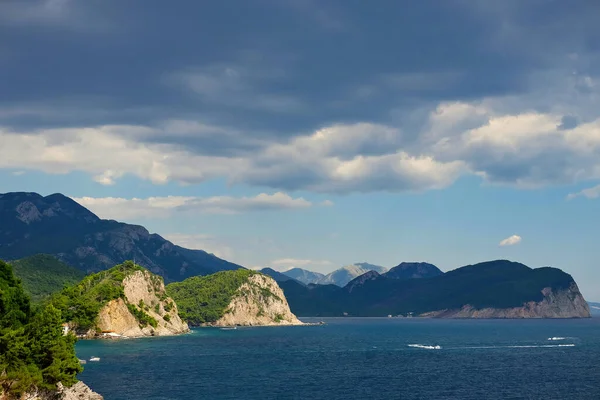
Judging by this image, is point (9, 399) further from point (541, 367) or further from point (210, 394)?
point (541, 367)

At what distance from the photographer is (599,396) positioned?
13562 centimetres

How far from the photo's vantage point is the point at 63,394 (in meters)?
111

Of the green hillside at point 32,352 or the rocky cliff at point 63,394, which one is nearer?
the green hillside at point 32,352

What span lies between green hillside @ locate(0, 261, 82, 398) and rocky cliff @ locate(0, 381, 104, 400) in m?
1.00

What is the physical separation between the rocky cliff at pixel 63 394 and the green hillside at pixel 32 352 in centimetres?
100

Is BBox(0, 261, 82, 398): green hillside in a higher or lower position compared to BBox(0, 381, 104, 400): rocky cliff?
higher

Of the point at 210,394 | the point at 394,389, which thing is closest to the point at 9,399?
the point at 210,394

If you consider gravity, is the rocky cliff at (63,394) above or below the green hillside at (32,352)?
below

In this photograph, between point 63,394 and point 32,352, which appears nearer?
point 32,352

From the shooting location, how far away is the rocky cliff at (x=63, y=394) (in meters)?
104

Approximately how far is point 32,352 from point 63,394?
8.84m

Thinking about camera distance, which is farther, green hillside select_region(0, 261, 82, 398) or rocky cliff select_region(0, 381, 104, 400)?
rocky cliff select_region(0, 381, 104, 400)

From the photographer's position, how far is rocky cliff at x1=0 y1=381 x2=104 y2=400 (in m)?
104

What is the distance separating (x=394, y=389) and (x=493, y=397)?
22.2 m
